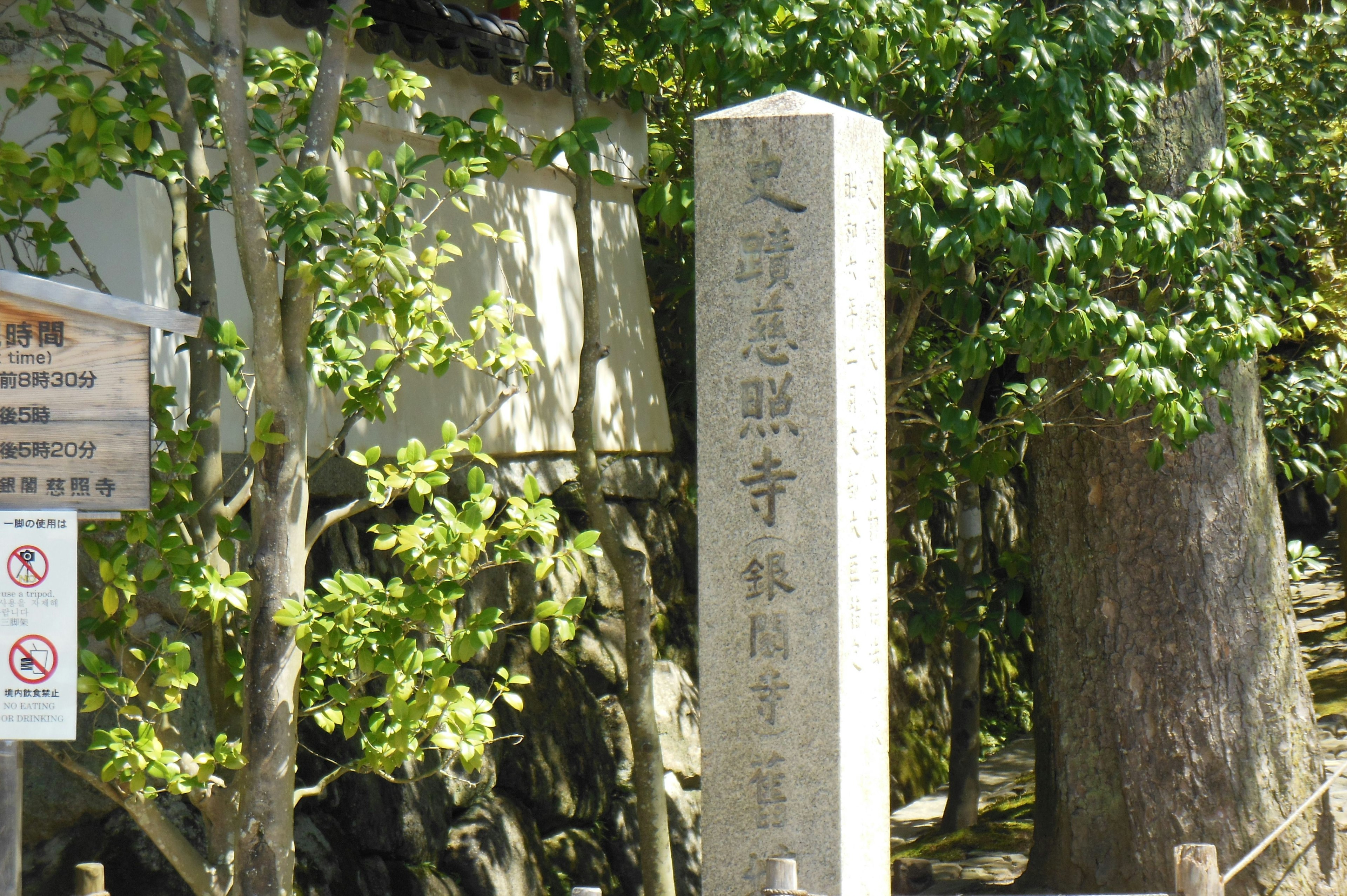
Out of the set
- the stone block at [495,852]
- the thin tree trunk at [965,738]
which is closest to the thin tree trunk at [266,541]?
the stone block at [495,852]

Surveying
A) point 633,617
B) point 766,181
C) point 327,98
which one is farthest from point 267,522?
point 633,617

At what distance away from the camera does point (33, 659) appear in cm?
338

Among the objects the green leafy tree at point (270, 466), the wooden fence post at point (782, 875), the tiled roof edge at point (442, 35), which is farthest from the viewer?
the tiled roof edge at point (442, 35)

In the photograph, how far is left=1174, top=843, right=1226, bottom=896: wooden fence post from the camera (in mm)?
3967

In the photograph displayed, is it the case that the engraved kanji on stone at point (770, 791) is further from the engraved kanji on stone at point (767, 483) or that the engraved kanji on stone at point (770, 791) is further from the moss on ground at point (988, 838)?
the moss on ground at point (988, 838)

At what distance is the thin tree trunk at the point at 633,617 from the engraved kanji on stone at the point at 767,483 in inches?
67.4

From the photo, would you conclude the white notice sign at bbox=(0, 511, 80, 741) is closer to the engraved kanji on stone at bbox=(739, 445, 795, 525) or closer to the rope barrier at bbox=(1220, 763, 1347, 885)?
the engraved kanji on stone at bbox=(739, 445, 795, 525)

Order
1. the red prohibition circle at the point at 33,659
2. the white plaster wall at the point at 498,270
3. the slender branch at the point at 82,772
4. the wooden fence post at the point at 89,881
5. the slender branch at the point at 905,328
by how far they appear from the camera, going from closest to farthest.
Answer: the red prohibition circle at the point at 33,659, the wooden fence post at the point at 89,881, the slender branch at the point at 82,772, the white plaster wall at the point at 498,270, the slender branch at the point at 905,328

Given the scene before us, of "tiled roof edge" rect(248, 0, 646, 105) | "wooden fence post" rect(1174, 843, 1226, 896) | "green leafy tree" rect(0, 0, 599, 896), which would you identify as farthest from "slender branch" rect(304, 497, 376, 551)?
"wooden fence post" rect(1174, 843, 1226, 896)

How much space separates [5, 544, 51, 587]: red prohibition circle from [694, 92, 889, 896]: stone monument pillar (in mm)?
1986

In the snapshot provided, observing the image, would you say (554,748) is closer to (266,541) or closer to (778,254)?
(266,541)

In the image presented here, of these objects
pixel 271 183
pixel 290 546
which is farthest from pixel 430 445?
pixel 271 183

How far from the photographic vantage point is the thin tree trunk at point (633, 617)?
19.1 ft

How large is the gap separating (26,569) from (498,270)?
432 centimetres
